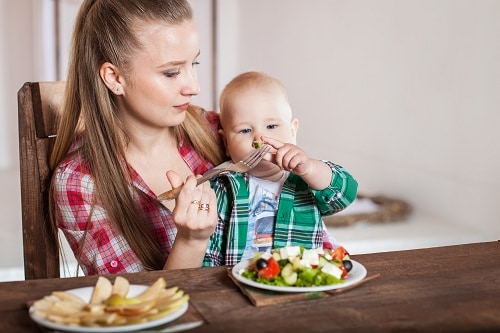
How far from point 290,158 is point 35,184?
0.61m

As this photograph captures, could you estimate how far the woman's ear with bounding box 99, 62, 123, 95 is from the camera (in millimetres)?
1896

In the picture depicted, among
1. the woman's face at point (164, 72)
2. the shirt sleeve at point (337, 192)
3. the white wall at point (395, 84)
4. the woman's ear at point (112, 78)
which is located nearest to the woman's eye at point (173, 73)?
the woman's face at point (164, 72)

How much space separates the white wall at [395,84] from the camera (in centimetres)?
410

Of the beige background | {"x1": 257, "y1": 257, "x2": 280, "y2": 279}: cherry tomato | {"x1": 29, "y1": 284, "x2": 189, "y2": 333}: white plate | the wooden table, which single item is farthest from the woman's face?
the beige background

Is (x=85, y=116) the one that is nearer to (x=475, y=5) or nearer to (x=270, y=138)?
(x=270, y=138)

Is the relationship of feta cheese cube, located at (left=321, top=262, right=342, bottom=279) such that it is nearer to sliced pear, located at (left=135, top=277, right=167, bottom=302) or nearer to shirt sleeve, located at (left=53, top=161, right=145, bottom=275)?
sliced pear, located at (left=135, top=277, right=167, bottom=302)

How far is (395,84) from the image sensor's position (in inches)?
187

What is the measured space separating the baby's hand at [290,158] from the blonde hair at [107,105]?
0.37 m

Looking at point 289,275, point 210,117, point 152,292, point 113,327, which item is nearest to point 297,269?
point 289,275

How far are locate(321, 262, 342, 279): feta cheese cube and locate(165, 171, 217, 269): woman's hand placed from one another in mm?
330

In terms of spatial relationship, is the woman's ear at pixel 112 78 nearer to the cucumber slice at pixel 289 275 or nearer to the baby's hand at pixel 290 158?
the baby's hand at pixel 290 158

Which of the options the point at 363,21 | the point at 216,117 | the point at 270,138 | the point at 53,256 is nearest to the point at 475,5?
the point at 363,21

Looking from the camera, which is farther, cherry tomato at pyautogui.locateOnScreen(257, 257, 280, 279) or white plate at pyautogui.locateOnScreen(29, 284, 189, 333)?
cherry tomato at pyautogui.locateOnScreen(257, 257, 280, 279)

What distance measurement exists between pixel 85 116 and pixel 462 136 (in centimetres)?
277
